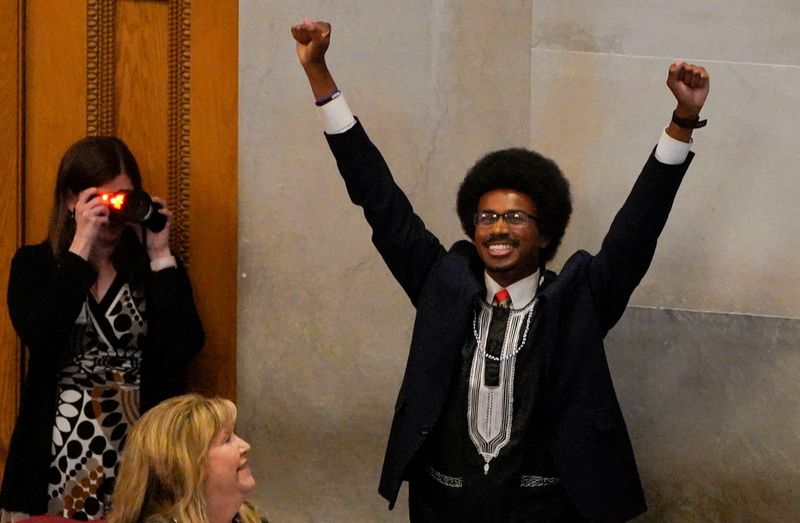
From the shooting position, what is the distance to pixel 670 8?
3.63 metres

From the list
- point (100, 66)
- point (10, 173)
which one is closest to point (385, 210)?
point (100, 66)

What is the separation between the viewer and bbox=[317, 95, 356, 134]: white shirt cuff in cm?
297

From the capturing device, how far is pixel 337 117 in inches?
117

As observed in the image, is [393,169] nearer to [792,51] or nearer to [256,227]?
[256,227]

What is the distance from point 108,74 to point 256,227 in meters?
0.59

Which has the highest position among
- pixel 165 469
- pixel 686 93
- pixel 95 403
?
pixel 686 93

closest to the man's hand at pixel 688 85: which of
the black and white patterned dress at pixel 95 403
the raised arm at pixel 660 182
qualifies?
the raised arm at pixel 660 182

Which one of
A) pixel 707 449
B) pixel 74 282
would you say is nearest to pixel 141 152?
pixel 74 282

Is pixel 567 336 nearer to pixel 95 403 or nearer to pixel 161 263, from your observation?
pixel 161 263

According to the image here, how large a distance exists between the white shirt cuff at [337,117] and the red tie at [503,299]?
1.71 feet

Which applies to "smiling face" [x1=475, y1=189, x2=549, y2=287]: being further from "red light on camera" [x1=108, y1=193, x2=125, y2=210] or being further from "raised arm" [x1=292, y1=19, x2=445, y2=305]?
"red light on camera" [x1=108, y1=193, x2=125, y2=210]

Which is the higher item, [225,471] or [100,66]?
[100,66]

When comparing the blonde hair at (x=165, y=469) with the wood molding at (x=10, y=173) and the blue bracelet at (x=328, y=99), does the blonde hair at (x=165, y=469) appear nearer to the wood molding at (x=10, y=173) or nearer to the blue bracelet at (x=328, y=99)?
the blue bracelet at (x=328, y=99)

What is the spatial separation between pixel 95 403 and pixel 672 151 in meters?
1.57
